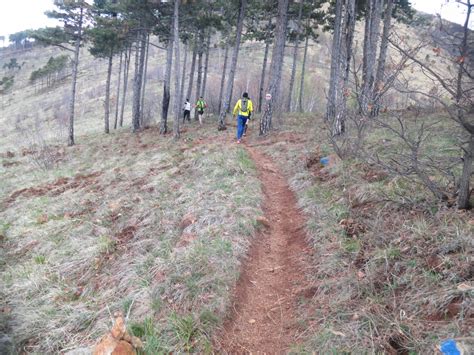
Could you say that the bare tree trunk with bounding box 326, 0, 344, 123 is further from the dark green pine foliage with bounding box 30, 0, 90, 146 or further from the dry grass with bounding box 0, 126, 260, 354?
→ the dark green pine foliage with bounding box 30, 0, 90, 146

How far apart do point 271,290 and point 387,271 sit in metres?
1.39

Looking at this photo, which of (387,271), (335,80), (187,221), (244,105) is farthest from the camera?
(335,80)

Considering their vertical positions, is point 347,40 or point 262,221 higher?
point 347,40

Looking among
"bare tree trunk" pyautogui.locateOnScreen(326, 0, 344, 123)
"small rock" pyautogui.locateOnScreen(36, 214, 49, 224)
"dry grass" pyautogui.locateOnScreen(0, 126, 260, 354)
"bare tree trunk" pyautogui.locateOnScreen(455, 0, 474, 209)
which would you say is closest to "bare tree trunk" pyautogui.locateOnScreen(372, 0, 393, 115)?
"bare tree trunk" pyautogui.locateOnScreen(455, 0, 474, 209)

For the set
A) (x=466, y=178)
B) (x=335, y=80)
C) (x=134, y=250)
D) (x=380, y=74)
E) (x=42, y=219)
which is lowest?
(x=42, y=219)

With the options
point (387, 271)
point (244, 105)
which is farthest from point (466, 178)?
point (244, 105)

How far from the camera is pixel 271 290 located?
14.1 ft

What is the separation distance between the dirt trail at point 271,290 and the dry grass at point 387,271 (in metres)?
0.23

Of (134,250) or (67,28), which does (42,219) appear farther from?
(67,28)

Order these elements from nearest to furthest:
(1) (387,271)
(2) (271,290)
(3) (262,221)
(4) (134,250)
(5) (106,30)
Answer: (1) (387,271)
(2) (271,290)
(4) (134,250)
(3) (262,221)
(5) (106,30)

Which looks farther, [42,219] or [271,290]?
[42,219]

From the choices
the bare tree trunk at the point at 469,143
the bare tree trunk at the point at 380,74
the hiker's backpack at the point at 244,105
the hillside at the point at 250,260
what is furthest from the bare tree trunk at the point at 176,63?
the bare tree trunk at the point at 469,143

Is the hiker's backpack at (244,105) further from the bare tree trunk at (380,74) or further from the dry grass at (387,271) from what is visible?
the dry grass at (387,271)

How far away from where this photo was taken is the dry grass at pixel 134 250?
3881mm
